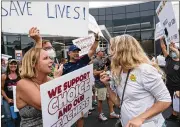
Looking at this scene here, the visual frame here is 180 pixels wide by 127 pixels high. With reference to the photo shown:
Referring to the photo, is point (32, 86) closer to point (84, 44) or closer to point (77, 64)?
point (77, 64)

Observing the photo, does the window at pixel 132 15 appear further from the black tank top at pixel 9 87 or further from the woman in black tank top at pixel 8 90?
the black tank top at pixel 9 87

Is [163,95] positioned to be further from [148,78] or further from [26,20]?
[26,20]

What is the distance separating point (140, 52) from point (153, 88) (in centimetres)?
33

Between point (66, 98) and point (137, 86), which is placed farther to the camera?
point (66, 98)

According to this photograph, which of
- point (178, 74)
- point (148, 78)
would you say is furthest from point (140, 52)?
point (178, 74)

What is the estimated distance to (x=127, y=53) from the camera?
2.21m

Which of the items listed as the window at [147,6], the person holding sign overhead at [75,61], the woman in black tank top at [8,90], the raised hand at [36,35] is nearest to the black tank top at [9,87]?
the woman in black tank top at [8,90]

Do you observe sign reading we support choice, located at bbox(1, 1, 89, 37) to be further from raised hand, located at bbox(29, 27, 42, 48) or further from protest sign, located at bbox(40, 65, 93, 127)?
protest sign, located at bbox(40, 65, 93, 127)

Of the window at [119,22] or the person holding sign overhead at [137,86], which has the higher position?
the window at [119,22]

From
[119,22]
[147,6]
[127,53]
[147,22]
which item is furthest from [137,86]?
[147,6]

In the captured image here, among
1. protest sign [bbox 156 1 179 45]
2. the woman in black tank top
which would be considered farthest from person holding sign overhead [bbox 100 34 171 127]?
the woman in black tank top

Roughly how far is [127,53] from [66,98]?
87 centimetres

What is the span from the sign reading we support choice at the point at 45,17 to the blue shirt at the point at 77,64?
3.58 ft

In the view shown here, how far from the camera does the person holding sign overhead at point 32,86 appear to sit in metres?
2.20
